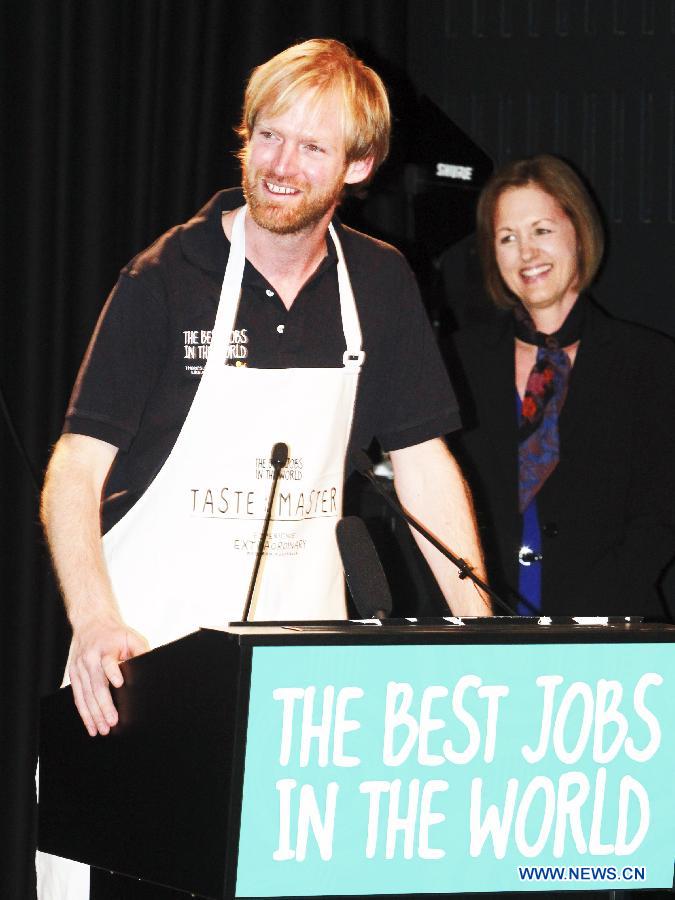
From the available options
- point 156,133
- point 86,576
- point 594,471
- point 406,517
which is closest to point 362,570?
point 406,517

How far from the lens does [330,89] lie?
2.18 m

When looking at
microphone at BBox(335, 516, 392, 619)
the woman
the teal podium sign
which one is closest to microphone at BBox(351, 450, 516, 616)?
microphone at BBox(335, 516, 392, 619)

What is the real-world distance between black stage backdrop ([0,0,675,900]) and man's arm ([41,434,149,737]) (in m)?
0.80

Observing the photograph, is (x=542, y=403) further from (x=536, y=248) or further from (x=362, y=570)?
(x=362, y=570)

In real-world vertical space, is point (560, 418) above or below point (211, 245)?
below

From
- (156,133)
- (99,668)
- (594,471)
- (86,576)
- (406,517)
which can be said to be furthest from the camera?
(156,133)

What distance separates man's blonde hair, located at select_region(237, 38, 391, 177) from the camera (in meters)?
2.17

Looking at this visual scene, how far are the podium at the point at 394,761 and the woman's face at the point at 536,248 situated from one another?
1.57 meters

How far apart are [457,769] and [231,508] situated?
0.78 metres

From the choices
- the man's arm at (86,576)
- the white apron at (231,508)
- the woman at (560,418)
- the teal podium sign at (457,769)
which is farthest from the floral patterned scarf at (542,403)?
the teal podium sign at (457,769)

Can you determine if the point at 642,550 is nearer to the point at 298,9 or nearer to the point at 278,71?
the point at 278,71

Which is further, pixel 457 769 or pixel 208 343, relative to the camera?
pixel 208 343

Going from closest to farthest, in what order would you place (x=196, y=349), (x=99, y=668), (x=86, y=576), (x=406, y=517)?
(x=99, y=668)
(x=406, y=517)
(x=86, y=576)
(x=196, y=349)

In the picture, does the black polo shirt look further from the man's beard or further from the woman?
the woman
